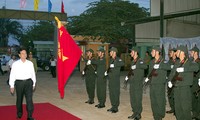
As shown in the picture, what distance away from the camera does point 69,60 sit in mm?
9695

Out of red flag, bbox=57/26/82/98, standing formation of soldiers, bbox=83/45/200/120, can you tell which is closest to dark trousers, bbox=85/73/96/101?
standing formation of soldiers, bbox=83/45/200/120

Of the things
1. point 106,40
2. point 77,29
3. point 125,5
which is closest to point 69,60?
point 106,40

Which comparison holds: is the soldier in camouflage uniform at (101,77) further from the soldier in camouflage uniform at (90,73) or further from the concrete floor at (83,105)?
the soldier in camouflage uniform at (90,73)

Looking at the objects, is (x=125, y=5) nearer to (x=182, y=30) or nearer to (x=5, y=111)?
(x=182, y=30)

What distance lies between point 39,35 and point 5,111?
214ft

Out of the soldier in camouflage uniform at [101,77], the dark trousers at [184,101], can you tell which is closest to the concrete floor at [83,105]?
the soldier in camouflage uniform at [101,77]

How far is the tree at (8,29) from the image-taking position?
73125mm

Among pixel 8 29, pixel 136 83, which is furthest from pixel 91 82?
pixel 8 29

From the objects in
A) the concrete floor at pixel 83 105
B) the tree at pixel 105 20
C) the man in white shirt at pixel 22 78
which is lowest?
the concrete floor at pixel 83 105

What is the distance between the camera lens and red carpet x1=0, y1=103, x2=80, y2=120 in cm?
854

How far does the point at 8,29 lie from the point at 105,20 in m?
54.3

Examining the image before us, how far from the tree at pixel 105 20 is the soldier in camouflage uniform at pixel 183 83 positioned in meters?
15.4

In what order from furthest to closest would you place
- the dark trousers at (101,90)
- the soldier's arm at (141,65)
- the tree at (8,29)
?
the tree at (8,29) → the dark trousers at (101,90) → the soldier's arm at (141,65)

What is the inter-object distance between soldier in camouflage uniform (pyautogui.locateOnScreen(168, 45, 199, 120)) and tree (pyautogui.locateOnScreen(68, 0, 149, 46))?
15436 mm
